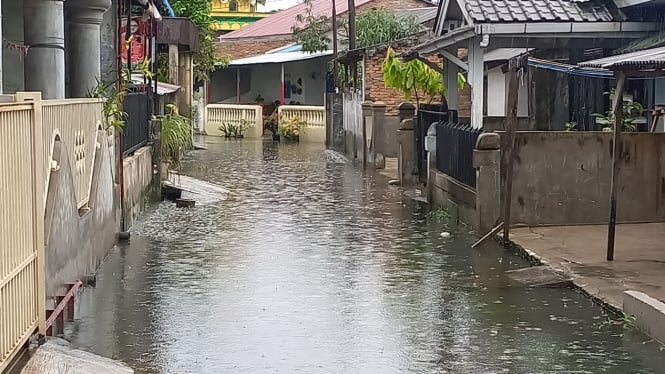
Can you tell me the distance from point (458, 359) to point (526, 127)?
13.0 metres

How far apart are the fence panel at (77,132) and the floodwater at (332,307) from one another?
3.55 feet

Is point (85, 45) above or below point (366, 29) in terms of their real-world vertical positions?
below

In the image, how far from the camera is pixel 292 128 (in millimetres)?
38500

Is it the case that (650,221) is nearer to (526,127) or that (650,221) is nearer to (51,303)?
(526,127)

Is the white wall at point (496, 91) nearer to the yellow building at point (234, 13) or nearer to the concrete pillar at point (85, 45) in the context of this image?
the concrete pillar at point (85, 45)

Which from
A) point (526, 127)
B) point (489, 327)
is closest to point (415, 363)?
point (489, 327)

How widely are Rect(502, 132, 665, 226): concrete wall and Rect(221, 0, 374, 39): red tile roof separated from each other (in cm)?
3008

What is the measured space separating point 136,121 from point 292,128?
22.0 meters

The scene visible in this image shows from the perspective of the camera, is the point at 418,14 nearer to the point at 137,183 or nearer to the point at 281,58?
the point at 281,58

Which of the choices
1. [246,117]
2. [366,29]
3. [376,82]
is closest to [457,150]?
[376,82]

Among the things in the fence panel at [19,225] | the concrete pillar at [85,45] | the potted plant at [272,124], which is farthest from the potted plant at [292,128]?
the fence panel at [19,225]

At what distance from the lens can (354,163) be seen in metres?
27.0

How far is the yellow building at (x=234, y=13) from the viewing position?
65562 millimetres

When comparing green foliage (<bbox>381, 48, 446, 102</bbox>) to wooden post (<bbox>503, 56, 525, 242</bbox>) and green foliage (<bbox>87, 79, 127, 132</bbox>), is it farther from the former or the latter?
green foliage (<bbox>87, 79, 127, 132</bbox>)
